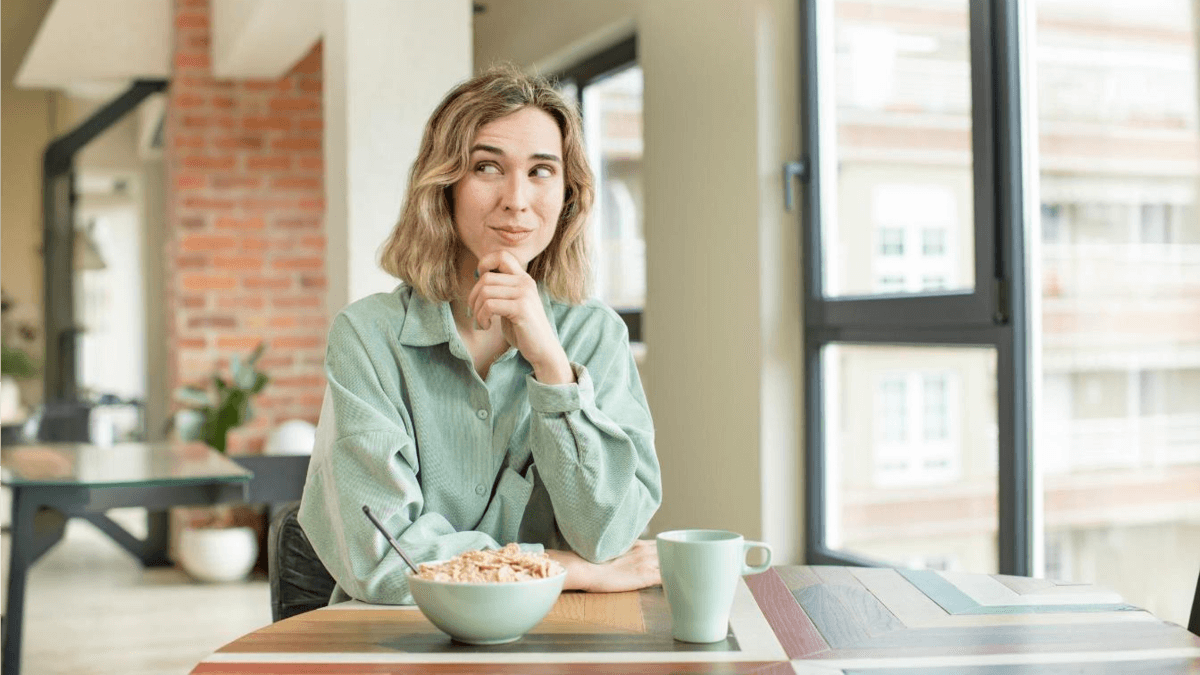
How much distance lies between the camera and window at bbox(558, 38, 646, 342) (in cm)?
455

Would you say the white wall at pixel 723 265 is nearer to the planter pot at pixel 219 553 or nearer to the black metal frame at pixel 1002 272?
the black metal frame at pixel 1002 272

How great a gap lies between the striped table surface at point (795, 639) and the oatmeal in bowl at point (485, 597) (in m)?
0.02

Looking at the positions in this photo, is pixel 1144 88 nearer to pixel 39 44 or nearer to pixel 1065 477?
pixel 1065 477

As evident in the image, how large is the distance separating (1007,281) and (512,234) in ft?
4.73

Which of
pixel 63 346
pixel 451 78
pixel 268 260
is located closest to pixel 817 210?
pixel 451 78

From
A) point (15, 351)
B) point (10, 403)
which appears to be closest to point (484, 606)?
point (10, 403)

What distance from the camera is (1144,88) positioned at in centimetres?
235

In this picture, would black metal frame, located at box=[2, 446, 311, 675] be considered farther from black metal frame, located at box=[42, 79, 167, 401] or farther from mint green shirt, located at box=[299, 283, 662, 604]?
black metal frame, located at box=[42, 79, 167, 401]

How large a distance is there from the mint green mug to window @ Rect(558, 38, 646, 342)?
3.28m

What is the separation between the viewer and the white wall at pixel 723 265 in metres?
3.33

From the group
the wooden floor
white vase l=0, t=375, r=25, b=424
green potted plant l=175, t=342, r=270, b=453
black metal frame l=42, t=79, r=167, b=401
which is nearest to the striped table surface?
the wooden floor

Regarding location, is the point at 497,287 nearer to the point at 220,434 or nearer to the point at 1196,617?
the point at 1196,617

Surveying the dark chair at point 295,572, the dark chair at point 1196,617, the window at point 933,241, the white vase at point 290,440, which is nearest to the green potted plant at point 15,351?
the white vase at point 290,440

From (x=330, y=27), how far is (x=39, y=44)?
3491 millimetres
